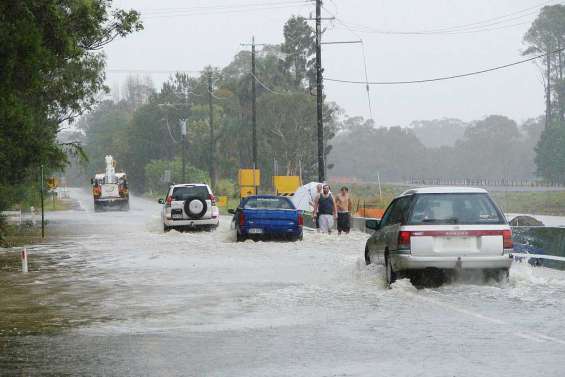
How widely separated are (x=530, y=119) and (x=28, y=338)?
579ft

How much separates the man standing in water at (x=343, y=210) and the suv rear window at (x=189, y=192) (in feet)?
18.6

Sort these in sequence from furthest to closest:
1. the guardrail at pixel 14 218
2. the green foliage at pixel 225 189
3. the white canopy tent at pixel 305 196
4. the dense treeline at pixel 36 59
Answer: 1. the green foliage at pixel 225 189
2. the white canopy tent at pixel 305 196
3. the guardrail at pixel 14 218
4. the dense treeline at pixel 36 59

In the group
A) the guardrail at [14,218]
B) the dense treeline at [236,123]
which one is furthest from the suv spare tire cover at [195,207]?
the dense treeline at [236,123]

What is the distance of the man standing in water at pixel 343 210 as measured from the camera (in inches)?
1159

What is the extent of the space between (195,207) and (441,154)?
135 meters

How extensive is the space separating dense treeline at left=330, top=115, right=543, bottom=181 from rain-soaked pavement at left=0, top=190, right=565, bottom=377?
131 metres

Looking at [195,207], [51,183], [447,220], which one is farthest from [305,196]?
[447,220]

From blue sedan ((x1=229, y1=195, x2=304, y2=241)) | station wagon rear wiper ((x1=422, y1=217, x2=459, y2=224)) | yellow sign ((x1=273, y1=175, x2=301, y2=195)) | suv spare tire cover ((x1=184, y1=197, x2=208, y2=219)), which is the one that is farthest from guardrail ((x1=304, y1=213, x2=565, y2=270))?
yellow sign ((x1=273, y1=175, x2=301, y2=195))

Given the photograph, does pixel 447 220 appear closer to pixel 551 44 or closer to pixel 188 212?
pixel 188 212

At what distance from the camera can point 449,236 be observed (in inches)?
555

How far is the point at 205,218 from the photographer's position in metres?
32.9

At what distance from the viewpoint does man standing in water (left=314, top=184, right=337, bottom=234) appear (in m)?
29.1

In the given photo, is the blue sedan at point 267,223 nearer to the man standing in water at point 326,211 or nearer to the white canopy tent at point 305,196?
the man standing in water at point 326,211

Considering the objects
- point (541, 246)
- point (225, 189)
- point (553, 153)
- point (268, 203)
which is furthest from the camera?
point (553, 153)
